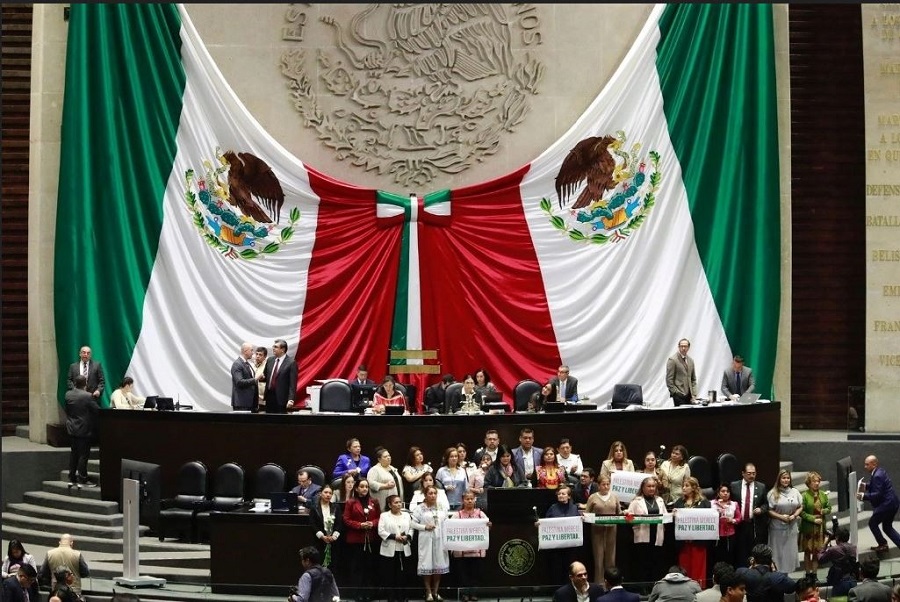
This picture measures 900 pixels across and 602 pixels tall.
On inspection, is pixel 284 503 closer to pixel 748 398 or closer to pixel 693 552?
pixel 693 552

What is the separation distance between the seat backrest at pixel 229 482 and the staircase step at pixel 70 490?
7.47 feet

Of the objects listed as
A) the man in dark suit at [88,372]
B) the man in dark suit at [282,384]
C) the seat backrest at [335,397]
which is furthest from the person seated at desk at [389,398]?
the man in dark suit at [88,372]

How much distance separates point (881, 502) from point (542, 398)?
449 cm

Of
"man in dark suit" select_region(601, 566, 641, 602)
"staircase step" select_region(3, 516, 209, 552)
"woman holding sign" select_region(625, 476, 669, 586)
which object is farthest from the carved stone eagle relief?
"man in dark suit" select_region(601, 566, 641, 602)

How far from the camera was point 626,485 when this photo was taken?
1473 cm

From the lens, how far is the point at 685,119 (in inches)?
814

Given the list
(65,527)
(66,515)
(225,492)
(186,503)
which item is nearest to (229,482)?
(225,492)

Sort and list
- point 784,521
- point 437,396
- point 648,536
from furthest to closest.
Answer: point 437,396, point 784,521, point 648,536

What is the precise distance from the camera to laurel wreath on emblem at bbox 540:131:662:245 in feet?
68.2

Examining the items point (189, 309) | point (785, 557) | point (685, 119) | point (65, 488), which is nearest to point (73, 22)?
point (189, 309)

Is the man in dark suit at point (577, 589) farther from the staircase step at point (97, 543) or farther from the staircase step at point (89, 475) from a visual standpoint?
the staircase step at point (89, 475)

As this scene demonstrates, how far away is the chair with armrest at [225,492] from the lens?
1662 centimetres

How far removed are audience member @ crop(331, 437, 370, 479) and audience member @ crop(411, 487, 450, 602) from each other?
1585 mm

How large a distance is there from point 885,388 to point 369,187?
28.1 feet
